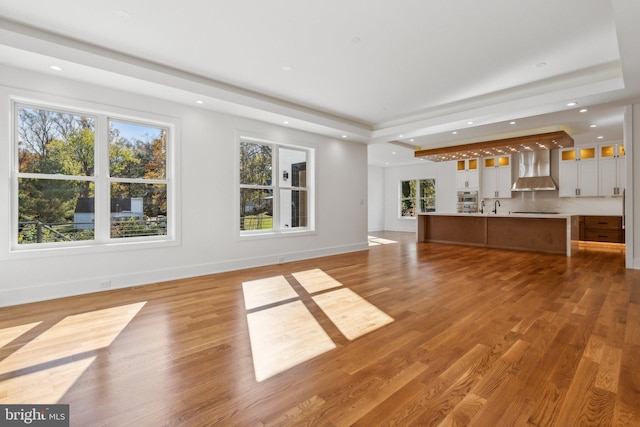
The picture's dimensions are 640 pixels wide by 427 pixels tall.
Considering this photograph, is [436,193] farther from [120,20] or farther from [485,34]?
[120,20]

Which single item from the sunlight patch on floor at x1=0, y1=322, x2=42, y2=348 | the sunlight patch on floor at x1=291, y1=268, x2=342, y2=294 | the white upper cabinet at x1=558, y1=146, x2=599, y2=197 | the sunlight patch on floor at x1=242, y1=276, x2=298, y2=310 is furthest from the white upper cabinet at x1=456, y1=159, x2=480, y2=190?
the sunlight patch on floor at x1=0, y1=322, x2=42, y2=348

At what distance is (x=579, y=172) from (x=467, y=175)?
2.93 meters

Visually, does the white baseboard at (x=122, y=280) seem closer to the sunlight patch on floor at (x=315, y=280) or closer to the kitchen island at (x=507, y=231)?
the sunlight patch on floor at (x=315, y=280)

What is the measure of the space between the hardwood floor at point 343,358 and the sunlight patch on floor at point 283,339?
24mm

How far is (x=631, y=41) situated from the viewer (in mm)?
3270

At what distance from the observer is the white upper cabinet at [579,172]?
8617 millimetres

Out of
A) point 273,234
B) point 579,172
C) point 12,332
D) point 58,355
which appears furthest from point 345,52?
point 579,172

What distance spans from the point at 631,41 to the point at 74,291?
Result: 692 cm

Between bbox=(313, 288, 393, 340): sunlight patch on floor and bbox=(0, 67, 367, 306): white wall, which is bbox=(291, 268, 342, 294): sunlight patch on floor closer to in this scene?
bbox=(313, 288, 393, 340): sunlight patch on floor

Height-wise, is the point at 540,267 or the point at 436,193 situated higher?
the point at 436,193

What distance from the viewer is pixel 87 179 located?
4172 mm

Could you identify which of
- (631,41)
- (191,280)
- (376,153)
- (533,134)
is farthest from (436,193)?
(191,280)

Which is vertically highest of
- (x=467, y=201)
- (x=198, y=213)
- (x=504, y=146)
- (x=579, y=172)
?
(x=504, y=146)

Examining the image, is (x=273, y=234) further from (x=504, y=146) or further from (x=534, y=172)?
(x=534, y=172)
